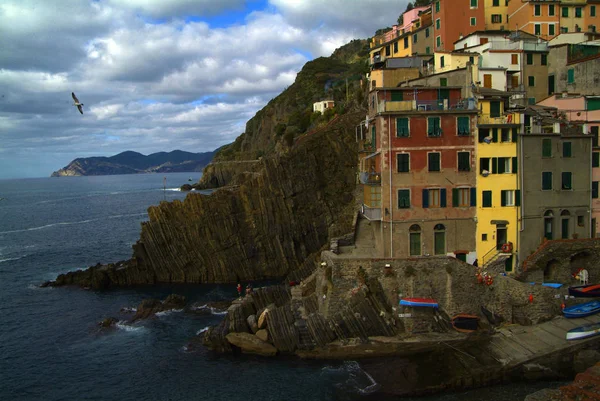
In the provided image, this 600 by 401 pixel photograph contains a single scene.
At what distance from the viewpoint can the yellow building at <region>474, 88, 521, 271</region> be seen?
36344 millimetres

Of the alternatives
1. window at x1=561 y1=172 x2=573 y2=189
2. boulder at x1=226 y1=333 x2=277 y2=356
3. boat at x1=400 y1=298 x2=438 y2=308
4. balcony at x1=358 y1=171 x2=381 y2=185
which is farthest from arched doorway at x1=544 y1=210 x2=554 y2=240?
boulder at x1=226 y1=333 x2=277 y2=356

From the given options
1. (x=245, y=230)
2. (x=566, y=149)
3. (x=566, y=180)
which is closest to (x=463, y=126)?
(x=566, y=149)

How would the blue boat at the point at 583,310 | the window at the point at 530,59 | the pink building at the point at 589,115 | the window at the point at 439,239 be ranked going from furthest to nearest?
the window at the point at 530,59, the pink building at the point at 589,115, the window at the point at 439,239, the blue boat at the point at 583,310

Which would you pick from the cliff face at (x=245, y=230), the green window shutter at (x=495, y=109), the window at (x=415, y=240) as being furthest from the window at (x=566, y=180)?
the cliff face at (x=245, y=230)

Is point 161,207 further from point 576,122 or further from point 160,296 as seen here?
point 576,122

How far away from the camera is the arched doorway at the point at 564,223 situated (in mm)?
37500

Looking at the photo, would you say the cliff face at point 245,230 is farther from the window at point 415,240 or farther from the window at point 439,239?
the window at point 439,239

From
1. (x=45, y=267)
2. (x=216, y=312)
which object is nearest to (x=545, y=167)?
(x=216, y=312)

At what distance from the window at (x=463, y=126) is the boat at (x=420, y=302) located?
41.3ft

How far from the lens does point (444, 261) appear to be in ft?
112

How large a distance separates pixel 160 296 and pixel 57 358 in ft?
52.9

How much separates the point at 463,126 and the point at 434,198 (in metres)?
5.81

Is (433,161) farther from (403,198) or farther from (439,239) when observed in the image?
(439,239)

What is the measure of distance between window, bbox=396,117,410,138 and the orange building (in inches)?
1089
